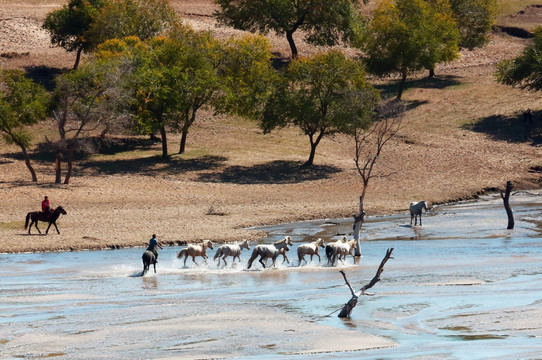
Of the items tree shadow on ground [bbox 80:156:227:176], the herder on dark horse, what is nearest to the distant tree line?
tree shadow on ground [bbox 80:156:227:176]

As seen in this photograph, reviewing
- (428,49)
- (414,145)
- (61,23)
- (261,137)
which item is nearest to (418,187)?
(414,145)

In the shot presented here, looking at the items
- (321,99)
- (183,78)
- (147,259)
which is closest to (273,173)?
(321,99)

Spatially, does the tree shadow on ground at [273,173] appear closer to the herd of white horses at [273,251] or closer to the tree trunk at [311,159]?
the tree trunk at [311,159]

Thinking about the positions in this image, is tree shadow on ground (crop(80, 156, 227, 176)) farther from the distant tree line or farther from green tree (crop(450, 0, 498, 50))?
green tree (crop(450, 0, 498, 50))

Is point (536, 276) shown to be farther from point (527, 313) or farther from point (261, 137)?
point (261, 137)

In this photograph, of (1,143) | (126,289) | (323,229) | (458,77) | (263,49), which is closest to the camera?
(126,289)

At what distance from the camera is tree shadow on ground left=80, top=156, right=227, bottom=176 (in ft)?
210

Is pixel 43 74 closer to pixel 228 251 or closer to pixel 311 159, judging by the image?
pixel 311 159

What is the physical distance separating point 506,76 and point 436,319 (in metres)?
54.8

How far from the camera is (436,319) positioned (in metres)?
27.0

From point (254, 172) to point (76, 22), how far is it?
28923 mm

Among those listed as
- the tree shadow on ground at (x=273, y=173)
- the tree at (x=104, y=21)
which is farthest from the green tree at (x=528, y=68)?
the tree at (x=104, y=21)

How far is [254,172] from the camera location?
6475 centimetres

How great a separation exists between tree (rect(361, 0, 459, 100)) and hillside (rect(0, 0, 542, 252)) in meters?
3.63
